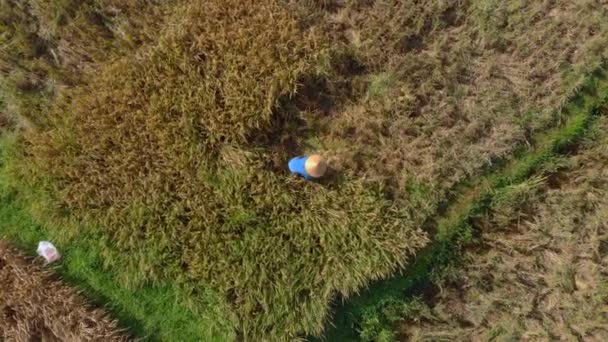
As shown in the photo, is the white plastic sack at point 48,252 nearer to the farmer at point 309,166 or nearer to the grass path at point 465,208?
the farmer at point 309,166

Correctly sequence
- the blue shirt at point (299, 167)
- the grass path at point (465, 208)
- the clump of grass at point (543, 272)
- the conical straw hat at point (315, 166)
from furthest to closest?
the clump of grass at point (543, 272) → the grass path at point (465, 208) → the blue shirt at point (299, 167) → the conical straw hat at point (315, 166)

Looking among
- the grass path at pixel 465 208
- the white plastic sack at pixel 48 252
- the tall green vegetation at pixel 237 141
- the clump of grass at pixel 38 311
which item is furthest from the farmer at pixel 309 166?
the white plastic sack at pixel 48 252

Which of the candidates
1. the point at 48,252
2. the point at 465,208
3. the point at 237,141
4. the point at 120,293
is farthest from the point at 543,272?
the point at 48,252

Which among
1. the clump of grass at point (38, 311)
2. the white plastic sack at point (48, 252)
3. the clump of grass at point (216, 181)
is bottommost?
the clump of grass at point (38, 311)

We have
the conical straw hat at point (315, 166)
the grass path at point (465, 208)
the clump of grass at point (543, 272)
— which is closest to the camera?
the conical straw hat at point (315, 166)

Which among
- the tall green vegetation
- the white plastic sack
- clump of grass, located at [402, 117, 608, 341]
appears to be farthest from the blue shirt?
the white plastic sack

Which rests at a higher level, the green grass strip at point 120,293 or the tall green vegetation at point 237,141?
the tall green vegetation at point 237,141

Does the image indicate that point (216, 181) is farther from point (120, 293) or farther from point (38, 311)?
point (38, 311)

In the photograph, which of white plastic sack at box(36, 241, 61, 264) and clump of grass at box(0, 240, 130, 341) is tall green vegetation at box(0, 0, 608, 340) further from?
clump of grass at box(0, 240, 130, 341)

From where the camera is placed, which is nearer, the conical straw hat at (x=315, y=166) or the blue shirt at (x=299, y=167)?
the conical straw hat at (x=315, y=166)
